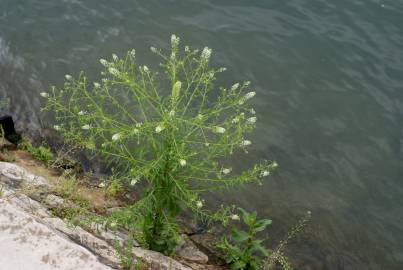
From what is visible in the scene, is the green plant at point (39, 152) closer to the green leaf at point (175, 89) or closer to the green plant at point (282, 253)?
the green plant at point (282, 253)

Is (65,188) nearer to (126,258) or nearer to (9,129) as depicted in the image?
(126,258)

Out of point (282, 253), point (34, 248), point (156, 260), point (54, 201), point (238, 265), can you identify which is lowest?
point (238, 265)

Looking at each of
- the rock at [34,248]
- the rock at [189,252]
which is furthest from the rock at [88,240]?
the rock at [189,252]

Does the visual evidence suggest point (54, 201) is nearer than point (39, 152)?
Yes

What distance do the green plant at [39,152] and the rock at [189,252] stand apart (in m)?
2.71

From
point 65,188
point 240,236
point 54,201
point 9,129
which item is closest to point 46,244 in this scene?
point 54,201

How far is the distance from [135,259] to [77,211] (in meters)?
1.19

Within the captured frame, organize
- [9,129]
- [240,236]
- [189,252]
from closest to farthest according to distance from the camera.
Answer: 1. [240,236]
2. [189,252]
3. [9,129]

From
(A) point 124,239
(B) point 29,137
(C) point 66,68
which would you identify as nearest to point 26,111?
(B) point 29,137

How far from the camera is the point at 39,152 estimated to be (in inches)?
346

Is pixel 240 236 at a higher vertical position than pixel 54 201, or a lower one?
lower

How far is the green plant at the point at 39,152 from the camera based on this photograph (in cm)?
869

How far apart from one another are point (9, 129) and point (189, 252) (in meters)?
3.98

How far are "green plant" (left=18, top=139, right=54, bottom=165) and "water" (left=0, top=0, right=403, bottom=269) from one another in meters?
0.99
